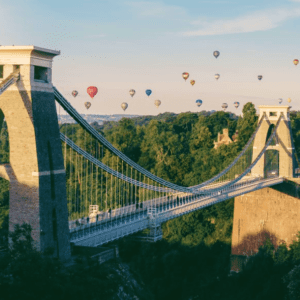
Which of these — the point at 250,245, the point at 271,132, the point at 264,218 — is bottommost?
the point at 250,245

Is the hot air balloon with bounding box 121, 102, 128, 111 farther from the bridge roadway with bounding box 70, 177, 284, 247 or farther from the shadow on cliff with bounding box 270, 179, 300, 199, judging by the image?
the bridge roadway with bounding box 70, 177, 284, 247

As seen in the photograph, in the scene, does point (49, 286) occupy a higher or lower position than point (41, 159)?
lower

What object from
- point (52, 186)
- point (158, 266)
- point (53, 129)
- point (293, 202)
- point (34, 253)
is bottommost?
point (158, 266)

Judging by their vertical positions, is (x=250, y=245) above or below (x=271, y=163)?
below

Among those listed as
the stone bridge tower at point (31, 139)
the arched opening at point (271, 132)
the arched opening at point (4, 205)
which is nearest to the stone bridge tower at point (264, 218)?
the arched opening at point (271, 132)

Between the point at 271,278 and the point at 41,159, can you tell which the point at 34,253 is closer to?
the point at 41,159

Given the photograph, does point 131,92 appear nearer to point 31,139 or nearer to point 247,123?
point 247,123

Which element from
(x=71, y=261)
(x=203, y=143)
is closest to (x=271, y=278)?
(x=71, y=261)

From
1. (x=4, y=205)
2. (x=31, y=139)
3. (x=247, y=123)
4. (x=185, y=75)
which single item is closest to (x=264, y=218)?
(x=185, y=75)
